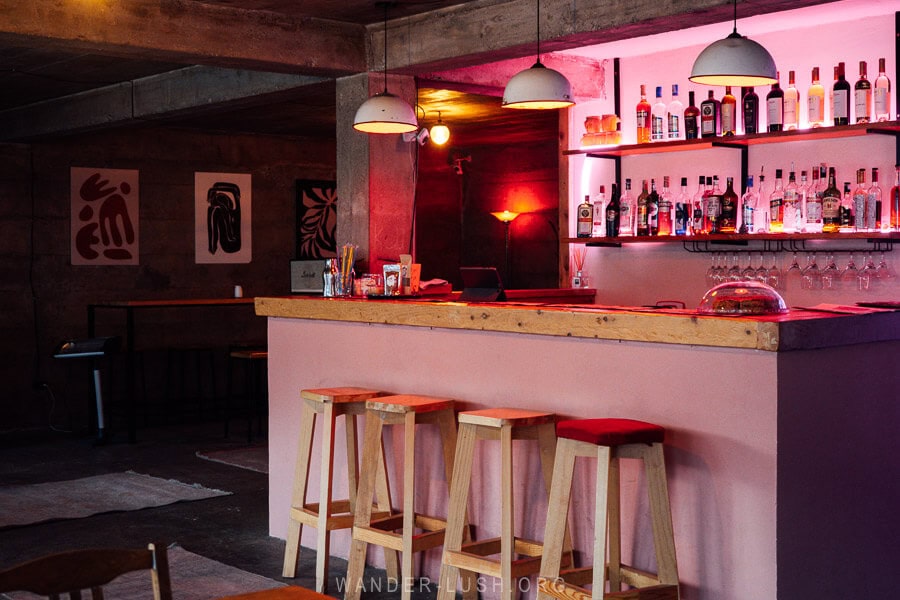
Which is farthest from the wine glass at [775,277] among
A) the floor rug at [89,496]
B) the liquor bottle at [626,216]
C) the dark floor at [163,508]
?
the floor rug at [89,496]

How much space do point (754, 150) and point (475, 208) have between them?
20.5ft

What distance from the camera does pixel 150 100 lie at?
301 inches

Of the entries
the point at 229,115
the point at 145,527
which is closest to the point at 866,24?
the point at 145,527

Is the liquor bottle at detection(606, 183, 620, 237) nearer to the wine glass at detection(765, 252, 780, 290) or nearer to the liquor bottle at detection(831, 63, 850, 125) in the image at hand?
the wine glass at detection(765, 252, 780, 290)

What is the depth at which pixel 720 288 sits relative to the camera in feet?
12.5

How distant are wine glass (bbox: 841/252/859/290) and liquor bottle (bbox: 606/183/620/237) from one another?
1.47 m

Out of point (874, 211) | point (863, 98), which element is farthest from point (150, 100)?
point (874, 211)

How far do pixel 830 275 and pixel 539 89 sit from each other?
225cm

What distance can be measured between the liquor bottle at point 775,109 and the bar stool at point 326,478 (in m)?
2.73

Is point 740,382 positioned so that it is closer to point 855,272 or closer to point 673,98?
point 855,272

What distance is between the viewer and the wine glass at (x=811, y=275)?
5852 millimetres

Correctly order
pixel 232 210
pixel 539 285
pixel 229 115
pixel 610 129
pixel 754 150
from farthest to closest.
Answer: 1. pixel 539 285
2. pixel 232 210
3. pixel 229 115
4. pixel 610 129
5. pixel 754 150

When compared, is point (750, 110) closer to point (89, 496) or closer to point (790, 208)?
point (790, 208)

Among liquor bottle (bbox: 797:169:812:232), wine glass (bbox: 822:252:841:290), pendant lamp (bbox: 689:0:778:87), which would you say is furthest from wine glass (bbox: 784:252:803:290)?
pendant lamp (bbox: 689:0:778:87)
